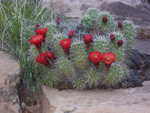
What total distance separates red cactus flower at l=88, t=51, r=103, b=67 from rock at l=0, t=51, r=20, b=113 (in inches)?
34.8

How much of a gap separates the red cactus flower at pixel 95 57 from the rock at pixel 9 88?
34.8 inches

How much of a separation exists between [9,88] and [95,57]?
0.98m

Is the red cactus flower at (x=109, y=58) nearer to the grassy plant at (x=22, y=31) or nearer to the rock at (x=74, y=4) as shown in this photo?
the grassy plant at (x=22, y=31)

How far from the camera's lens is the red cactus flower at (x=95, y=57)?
9.70 feet

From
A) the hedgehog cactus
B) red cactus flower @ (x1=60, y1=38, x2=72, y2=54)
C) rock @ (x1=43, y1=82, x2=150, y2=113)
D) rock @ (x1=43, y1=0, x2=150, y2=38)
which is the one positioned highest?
rock @ (x1=43, y1=0, x2=150, y2=38)

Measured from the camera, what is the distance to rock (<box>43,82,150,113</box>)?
9.30 feet

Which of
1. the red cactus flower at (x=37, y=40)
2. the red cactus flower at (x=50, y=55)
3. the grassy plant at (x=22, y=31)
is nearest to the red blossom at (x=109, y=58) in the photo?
the red cactus flower at (x=50, y=55)

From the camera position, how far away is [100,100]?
302 cm

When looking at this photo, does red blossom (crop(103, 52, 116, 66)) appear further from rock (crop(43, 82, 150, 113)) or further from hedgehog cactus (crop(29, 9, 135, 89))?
rock (crop(43, 82, 150, 113))

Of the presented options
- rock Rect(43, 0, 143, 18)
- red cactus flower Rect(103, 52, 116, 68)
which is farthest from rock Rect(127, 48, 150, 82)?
rock Rect(43, 0, 143, 18)

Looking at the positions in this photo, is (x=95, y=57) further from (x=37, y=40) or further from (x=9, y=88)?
(x=9, y=88)

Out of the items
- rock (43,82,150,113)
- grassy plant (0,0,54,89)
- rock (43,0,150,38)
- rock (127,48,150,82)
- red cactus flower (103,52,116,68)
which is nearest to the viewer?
rock (43,82,150,113)

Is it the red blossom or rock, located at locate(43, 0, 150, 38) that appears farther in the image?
rock, located at locate(43, 0, 150, 38)

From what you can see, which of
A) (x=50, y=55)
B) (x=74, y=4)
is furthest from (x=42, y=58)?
(x=74, y=4)
